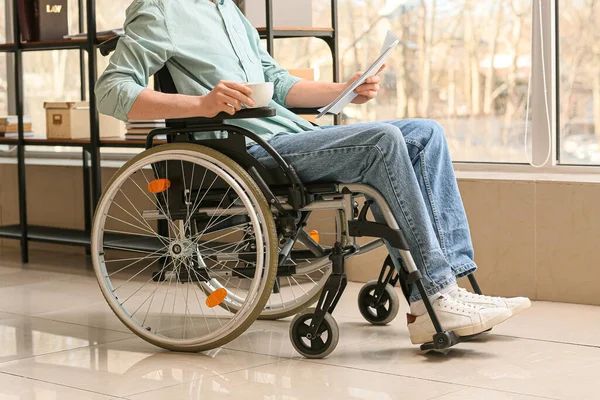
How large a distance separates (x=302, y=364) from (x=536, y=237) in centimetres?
108

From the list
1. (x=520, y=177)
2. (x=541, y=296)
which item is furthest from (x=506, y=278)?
(x=520, y=177)

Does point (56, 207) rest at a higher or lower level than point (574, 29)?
lower

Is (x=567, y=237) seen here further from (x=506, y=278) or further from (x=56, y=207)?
(x=56, y=207)

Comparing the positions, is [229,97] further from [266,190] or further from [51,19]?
[51,19]

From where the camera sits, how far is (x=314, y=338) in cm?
224

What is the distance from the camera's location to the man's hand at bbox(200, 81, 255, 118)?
7.16ft

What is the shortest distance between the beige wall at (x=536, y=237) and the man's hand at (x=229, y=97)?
3.75 ft

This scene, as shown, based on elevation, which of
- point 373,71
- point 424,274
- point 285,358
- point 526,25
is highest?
point 526,25

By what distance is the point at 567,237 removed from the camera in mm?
2934

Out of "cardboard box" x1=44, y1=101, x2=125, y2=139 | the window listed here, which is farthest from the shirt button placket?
"cardboard box" x1=44, y1=101, x2=125, y2=139

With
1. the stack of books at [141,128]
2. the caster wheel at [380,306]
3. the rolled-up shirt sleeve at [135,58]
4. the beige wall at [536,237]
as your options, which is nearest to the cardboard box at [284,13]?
the stack of books at [141,128]

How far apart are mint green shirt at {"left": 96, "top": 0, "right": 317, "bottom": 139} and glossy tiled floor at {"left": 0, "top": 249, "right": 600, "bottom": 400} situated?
1.86ft

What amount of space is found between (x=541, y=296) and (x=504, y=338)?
0.60 metres

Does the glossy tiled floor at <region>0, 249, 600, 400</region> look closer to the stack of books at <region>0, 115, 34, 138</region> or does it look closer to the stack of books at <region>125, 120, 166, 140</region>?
the stack of books at <region>125, 120, 166, 140</region>
